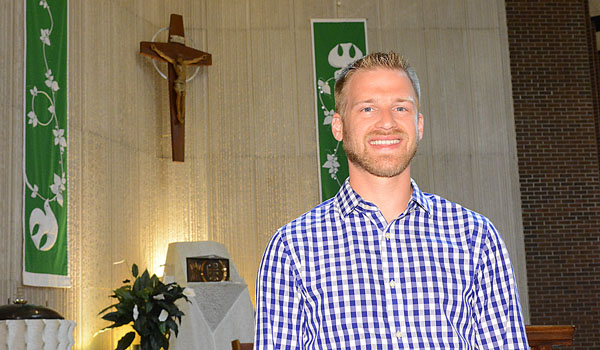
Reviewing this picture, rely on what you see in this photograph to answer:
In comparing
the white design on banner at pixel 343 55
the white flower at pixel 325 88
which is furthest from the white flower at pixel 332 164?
the white design on banner at pixel 343 55

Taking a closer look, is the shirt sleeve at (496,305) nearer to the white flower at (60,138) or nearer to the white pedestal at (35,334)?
the white pedestal at (35,334)

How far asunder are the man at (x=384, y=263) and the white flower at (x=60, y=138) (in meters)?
5.57

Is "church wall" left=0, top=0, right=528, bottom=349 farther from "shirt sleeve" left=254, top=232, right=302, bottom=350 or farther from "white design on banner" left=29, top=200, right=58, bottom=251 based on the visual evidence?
"shirt sleeve" left=254, top=232, right=302, bottom=350

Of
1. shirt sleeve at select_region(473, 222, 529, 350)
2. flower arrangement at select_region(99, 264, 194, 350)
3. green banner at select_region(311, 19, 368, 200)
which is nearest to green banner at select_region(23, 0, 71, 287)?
flower arrangement at select_region(99, 264, 194, 350)

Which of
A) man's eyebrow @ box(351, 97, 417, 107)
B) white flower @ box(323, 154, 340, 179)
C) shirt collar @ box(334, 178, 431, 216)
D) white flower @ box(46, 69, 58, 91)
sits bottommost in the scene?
shirt collar @ box(334, 178, 431, 216)

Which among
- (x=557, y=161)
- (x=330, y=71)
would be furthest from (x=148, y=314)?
(x=557, y=161)

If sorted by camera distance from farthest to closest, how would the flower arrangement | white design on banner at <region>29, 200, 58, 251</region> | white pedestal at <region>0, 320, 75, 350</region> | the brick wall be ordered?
the brick wall → the flower arrangement → white design on banner at <region>29, 200, 58, 251</region> → white pedestal at <region>0, 320, 75, 350</region>

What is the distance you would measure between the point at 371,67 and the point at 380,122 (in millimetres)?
125

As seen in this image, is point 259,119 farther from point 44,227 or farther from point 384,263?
point 384,263

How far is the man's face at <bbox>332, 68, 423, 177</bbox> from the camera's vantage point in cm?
156

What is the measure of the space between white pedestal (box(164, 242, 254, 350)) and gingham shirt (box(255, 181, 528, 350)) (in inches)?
236

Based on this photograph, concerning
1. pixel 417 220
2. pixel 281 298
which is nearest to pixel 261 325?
pixel 281 298

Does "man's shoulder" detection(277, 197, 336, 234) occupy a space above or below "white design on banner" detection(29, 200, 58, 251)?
below

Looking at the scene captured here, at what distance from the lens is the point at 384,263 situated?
154 centimetres
